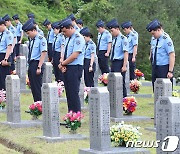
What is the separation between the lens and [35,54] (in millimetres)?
16922

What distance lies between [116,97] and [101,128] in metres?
4.47

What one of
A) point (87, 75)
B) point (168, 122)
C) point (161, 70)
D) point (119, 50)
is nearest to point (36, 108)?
point (161, 70)

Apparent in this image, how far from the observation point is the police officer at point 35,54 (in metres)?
16.8

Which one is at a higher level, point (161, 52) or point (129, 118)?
point (161, 52)

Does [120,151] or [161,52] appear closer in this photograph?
[120,151]

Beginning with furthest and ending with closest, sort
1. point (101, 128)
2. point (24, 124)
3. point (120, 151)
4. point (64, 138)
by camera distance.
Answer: point (24, 124), point (64, 138), point (101, 128), point (120, 151)

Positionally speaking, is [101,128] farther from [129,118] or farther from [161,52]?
[129,118]

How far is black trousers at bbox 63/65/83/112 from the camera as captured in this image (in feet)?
49.2

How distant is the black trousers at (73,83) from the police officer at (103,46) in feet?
21.8

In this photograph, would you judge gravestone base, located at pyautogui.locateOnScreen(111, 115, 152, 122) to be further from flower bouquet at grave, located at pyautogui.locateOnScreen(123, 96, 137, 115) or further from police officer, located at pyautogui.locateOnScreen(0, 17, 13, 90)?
police officer, located at pyautogui.locateOnScreen(0, 17, 13, 90)

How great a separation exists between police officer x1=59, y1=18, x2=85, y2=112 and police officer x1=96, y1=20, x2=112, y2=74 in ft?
21.8

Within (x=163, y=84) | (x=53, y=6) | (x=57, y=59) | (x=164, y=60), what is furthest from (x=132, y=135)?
(x=53, y=6)

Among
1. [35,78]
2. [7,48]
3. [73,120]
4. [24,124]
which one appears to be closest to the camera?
[73,120]

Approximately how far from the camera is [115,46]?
59.6 ft
